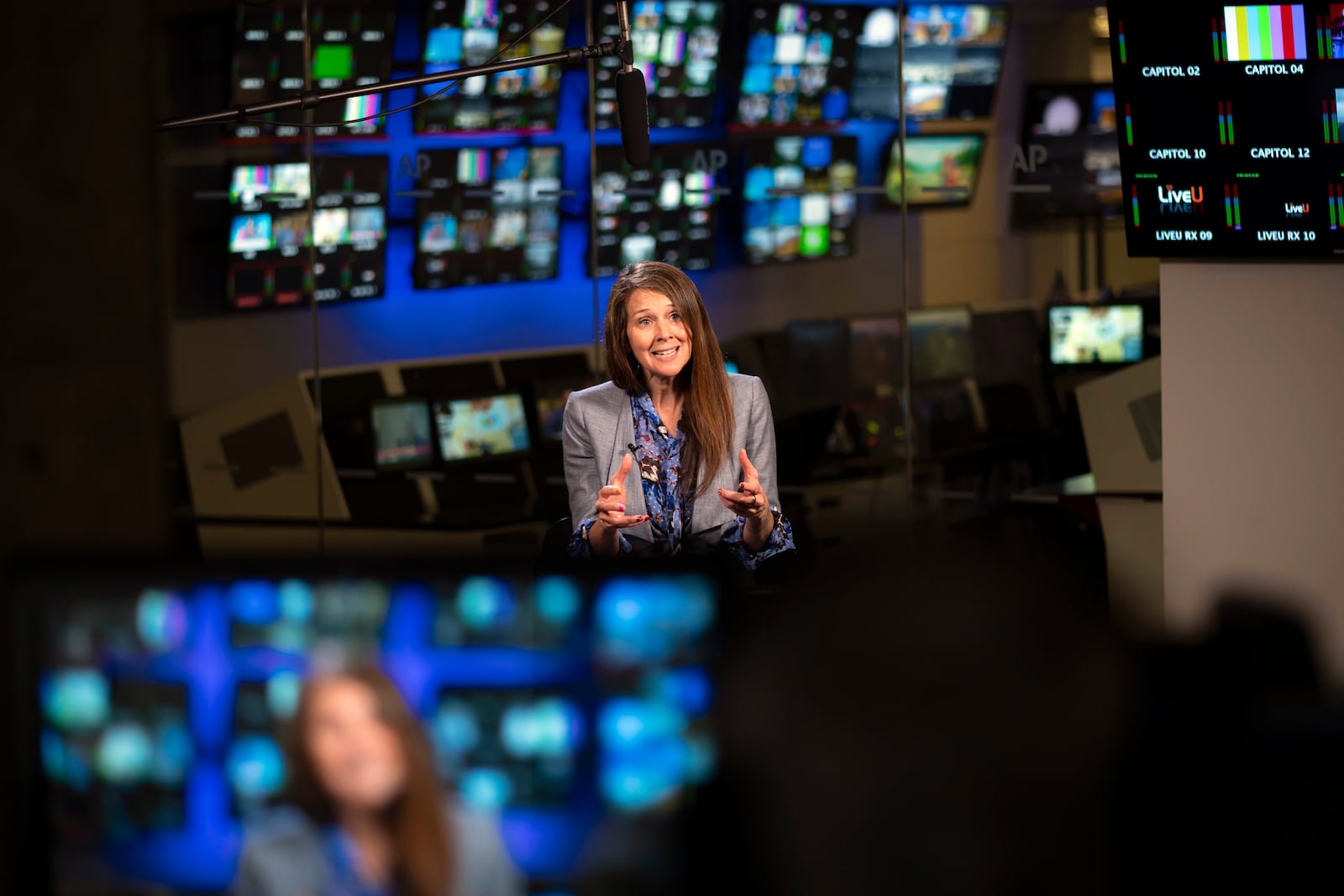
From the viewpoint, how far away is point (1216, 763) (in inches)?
34.6

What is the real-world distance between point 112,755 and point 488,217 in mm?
4533

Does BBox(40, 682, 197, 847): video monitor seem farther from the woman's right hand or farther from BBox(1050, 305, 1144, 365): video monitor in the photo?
BBox(1050, 305, 1144, 365): video monitor

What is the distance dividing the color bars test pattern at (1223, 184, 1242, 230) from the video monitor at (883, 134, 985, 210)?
156 centimetres

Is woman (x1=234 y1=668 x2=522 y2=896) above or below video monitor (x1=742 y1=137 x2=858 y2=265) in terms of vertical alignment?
below

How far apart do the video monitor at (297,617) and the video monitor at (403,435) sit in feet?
15.1

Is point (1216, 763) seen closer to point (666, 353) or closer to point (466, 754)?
point (466, 754)

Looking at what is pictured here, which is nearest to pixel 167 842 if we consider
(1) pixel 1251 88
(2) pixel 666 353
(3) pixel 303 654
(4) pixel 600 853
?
(3) pixel 303 654

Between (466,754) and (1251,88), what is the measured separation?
9.47 feet

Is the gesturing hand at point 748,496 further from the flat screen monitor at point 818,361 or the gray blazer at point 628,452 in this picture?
the flat screen monitor at point 818,361

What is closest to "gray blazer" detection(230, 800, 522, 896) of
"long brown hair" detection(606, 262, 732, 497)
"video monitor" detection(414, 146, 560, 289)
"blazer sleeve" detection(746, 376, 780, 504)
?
"long brown hair" detection(606, 262, 732, 497)

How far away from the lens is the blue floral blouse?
2697mm

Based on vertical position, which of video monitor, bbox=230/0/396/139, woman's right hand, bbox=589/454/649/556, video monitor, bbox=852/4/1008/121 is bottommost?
woman's right hand, bbox=589/454/649/556

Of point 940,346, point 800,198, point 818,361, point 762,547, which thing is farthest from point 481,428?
point 762,547

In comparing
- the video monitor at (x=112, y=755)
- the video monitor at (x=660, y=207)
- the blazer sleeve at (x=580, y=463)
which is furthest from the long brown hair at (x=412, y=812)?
the video monitor at (x=660, y=207)
